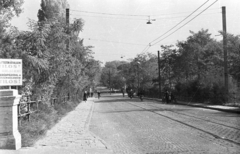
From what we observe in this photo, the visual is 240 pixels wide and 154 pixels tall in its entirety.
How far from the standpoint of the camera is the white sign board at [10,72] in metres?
8.03

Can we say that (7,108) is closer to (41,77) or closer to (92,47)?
(41,77)

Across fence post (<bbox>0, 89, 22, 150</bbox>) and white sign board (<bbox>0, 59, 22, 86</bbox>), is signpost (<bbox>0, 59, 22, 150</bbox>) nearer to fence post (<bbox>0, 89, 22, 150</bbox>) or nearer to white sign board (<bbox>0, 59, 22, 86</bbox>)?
fence post (<bbox>0, 89, 22, 150</bbox>)

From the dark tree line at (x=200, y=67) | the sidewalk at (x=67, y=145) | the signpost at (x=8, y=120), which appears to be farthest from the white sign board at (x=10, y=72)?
the dark tree line at (x=200, y=67)

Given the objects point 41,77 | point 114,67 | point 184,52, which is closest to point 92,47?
point 184,52

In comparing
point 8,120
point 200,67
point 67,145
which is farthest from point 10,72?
point 200,67

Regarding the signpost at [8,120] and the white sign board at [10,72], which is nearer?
the signpost at [8,120]

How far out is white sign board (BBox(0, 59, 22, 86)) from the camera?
26.3 ft

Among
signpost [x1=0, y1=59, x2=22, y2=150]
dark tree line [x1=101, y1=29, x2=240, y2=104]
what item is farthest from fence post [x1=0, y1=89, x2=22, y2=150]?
dark tree line [x1=101, y1=29, x2=240, y2=104]

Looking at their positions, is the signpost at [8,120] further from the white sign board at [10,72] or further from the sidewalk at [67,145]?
the white sign board at [10,72]

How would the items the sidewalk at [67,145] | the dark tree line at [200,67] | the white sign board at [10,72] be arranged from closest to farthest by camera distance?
the sidewalk at [67,145] < the white sign board at [10,72] < the dark tree line at [200,67]

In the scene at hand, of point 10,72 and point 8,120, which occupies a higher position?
point 10,72

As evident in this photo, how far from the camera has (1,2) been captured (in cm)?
1010

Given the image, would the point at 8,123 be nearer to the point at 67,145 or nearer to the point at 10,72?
the point at 10,72

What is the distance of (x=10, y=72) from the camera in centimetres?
816
